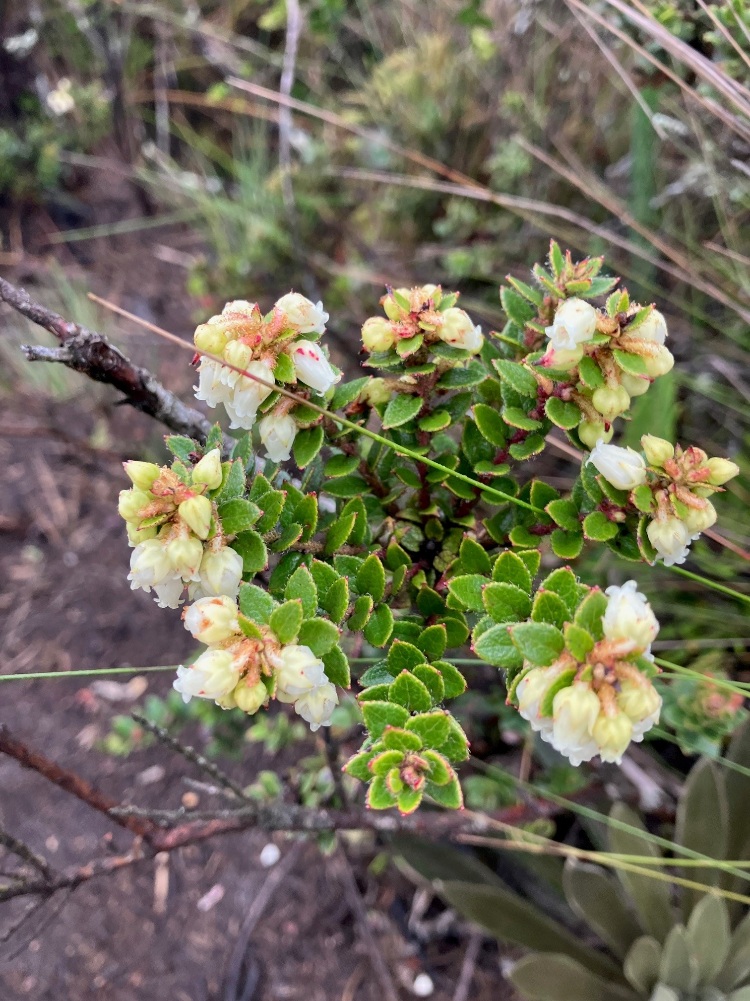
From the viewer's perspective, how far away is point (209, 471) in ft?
2.01

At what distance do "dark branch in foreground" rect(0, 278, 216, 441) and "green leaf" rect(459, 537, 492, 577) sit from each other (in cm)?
35

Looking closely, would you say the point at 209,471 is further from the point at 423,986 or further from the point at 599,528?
the point at 423,986

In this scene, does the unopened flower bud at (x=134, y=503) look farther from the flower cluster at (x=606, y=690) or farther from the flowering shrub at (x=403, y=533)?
the flower cluster at (x=606, y=690)

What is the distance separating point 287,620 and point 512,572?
0.23 metres

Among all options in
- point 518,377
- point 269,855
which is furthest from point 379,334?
point 269,855

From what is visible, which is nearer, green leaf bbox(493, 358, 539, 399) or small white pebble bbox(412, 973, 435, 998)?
green leaf bbox(493, 358, 539, 399)

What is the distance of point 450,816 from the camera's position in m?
1.16

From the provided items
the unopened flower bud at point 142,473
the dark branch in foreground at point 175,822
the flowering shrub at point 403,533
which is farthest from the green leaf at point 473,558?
the dark branch in foreground at point 175,822

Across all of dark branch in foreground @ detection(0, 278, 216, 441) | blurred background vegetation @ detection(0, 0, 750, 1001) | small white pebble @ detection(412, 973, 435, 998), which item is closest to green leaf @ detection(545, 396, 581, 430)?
dark branch in foreground @ detection(0, 278, 216, 441)

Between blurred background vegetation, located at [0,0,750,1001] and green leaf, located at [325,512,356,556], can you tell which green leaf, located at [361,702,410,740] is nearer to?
green leaf, located at [325,512,356,556]

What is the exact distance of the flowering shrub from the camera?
57cm

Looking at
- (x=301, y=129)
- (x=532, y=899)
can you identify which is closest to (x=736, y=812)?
(x=532, y=899)

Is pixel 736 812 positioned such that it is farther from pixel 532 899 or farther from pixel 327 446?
pixel 327 446

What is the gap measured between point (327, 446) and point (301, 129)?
2.02 meters
